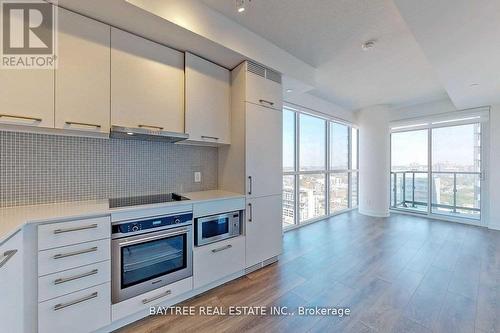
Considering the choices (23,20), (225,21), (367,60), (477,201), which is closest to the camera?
(23,20)

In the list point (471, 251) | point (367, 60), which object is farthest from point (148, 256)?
point (471, 251)

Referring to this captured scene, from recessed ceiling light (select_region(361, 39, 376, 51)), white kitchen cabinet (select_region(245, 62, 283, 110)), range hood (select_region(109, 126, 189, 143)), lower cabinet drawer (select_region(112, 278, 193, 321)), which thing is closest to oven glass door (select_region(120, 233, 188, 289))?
lower cabinet drawer (select_region(112, 278, 193, 321))

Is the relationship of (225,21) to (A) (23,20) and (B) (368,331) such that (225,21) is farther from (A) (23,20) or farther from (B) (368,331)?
(B) (368,331)

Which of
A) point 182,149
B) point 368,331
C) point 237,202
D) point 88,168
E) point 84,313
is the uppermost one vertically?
point 182,149

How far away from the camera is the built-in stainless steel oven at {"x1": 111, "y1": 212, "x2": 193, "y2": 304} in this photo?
1623 mm

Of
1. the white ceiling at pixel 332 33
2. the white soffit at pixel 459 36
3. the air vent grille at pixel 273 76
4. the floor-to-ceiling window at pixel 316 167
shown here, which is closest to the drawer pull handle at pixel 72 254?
the white ceiling at pixel 332 33

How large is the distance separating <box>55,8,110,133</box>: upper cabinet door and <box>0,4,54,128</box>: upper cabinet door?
0.05 m

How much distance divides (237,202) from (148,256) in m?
0.98

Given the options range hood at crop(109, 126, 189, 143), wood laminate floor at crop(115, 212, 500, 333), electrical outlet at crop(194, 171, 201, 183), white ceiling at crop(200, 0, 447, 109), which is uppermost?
white ceiling at crop(200, 0, 447, 109)

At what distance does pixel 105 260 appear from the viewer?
61.1 inches

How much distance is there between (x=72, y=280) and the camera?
143cm

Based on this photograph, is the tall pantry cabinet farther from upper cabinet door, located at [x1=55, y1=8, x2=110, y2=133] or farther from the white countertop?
upper cabinet door, located at [x1=55, y1=8, x2=110, y2=133]

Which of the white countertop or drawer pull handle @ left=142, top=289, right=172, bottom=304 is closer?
the white countertop

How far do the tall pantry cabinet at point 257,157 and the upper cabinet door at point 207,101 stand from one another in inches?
4.1
